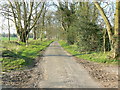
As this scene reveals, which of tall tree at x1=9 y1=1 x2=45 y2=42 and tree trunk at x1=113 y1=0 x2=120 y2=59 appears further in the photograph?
tall tree at x1=9 y1=1 x2=45 y2=42

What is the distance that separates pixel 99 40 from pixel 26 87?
11272mm

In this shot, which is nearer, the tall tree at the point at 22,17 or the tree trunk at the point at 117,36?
the tree trunk at the point at 117,36

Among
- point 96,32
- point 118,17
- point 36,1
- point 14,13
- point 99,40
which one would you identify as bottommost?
point 99,40

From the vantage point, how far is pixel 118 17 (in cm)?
1025

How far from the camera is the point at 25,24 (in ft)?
77.9

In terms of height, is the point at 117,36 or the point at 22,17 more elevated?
the point at 22,17

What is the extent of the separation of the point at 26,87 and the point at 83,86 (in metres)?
2.24

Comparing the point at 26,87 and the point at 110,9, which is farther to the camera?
the point at 110,9

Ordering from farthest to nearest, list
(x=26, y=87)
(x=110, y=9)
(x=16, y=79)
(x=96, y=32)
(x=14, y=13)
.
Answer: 1. (x=14, y=13)
2. (x=96, y=32)
3. (x=110, y=9)
4. (x=16, y=79)
5. (x=26, y=87)

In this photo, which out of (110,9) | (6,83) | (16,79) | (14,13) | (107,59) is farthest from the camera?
(14,13)

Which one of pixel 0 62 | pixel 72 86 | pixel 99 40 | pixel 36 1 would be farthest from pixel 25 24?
pixel 72 86

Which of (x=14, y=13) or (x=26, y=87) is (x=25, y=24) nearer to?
(x=14, y=13)

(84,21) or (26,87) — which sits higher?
(84,21)

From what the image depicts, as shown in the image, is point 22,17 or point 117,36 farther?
point 22,17
